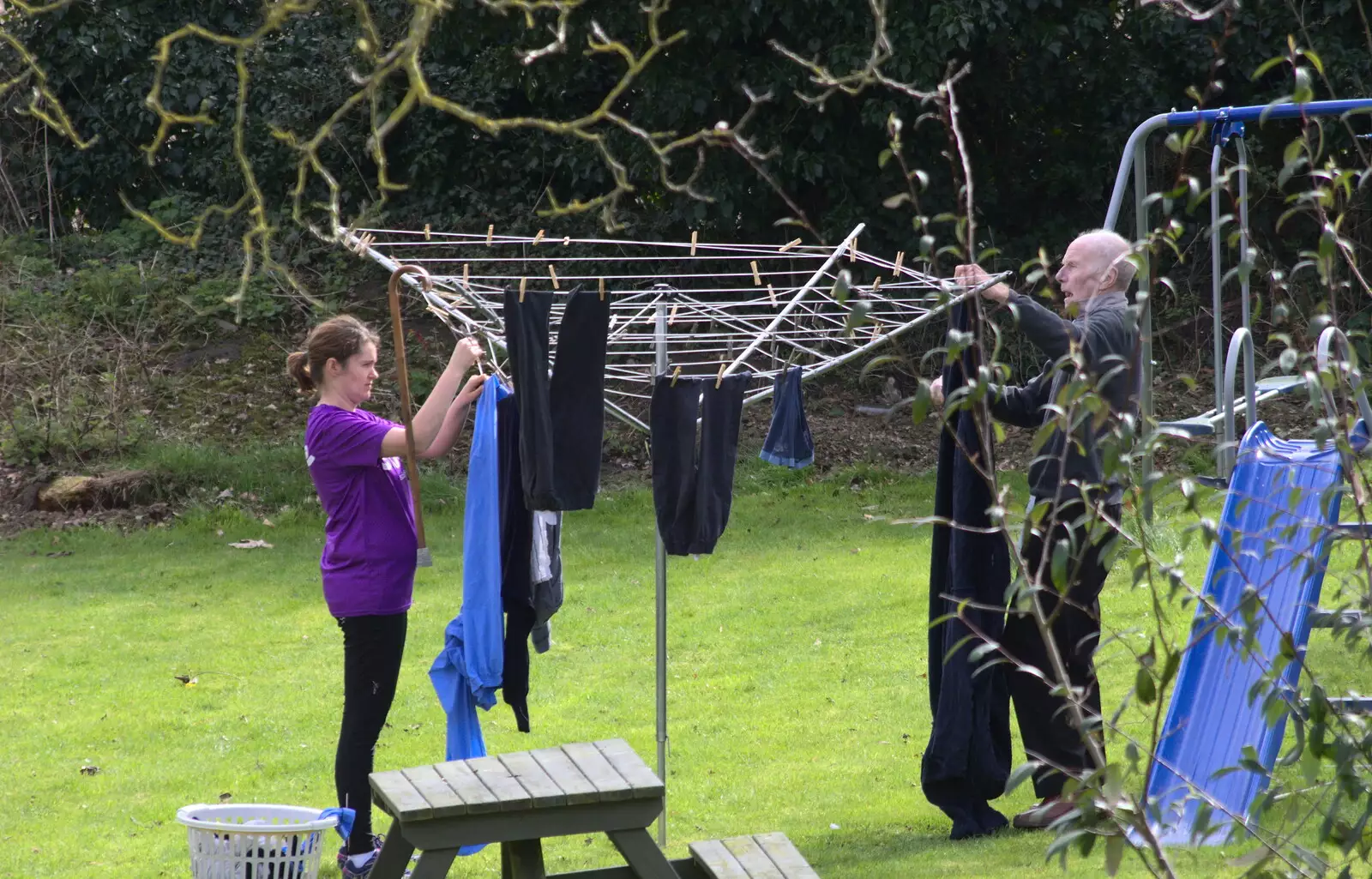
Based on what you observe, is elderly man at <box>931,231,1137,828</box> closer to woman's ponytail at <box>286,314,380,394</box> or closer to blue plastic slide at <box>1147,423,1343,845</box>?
blue plastic slide at <box>1147,423,1343,845</box>

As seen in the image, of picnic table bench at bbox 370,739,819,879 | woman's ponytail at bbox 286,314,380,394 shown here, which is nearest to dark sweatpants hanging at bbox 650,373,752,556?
picnic table bench at bbox 370,739,819,879

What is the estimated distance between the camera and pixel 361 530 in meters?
4.25

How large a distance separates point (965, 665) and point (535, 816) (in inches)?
55.3

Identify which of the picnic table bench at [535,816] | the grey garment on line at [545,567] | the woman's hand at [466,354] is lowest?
the picnic table bench at [535,816]

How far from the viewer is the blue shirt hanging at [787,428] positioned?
14.9ft

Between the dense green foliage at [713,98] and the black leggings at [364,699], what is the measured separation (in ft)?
22.6

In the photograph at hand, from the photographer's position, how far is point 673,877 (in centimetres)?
350

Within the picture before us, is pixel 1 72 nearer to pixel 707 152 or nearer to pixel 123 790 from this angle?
pixel 707 152

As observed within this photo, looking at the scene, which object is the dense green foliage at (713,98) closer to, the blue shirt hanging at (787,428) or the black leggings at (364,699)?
the blue shirt hanging at (787,428)

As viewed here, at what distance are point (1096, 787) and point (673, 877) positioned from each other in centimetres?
165

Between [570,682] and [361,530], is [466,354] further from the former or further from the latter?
[570,682]

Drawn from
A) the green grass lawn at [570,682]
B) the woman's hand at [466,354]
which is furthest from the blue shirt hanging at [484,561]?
the green grass lawn at [570,682]

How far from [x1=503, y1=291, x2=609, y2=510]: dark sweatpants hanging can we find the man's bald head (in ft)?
4.33

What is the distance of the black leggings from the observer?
423 centimetres
